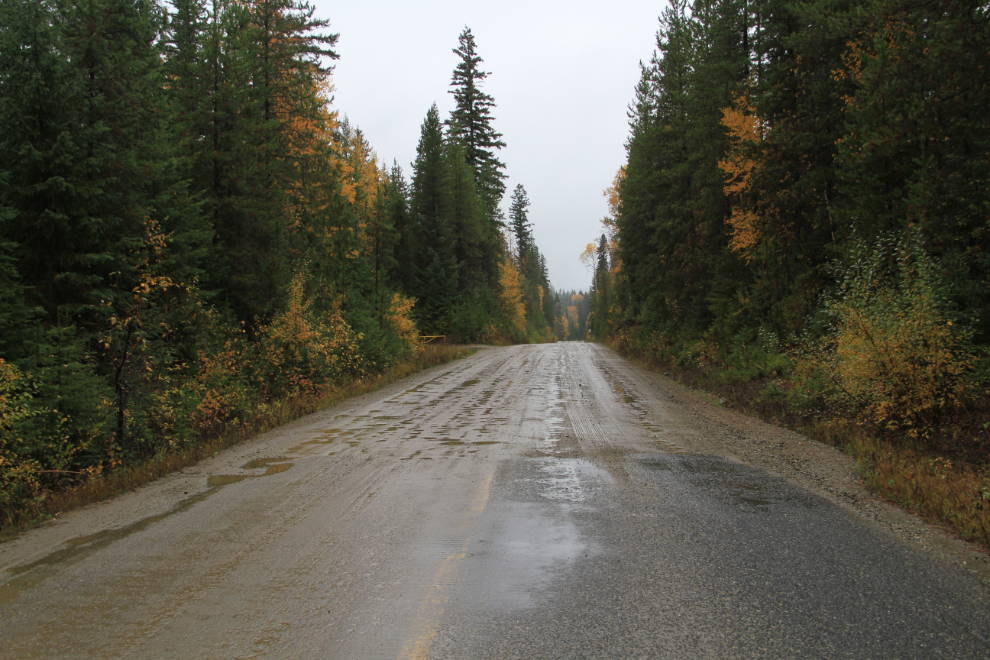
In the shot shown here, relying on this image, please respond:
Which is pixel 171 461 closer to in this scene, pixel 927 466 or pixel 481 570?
pixel 481 570

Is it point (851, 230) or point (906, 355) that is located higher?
point (851, 230)

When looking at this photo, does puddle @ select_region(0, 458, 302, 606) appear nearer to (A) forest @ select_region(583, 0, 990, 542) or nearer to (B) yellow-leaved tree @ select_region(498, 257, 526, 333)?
(A) forest @ select_region(583, 0, 990, 542)

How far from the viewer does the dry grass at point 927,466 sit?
4.96 metres

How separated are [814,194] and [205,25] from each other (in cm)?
1704

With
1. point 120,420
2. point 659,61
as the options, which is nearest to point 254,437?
point 120,420

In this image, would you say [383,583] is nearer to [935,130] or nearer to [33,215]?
[33,215]

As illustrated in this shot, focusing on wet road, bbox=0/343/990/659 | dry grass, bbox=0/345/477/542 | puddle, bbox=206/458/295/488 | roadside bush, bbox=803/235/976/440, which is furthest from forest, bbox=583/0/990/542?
dry grass, bbox=0/345/477/542

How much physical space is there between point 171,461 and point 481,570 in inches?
232

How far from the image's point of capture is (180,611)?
3543mm

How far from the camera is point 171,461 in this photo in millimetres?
7750

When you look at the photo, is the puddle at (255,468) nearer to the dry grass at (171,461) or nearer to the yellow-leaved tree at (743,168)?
the dry grass at (171,461)

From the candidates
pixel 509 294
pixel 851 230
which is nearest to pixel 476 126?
pixel 509 294

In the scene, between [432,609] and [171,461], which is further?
[171,461]

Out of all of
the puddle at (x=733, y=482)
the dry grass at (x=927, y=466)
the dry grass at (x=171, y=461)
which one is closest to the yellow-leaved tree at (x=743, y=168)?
the dry grass at (x=927, y=466)
